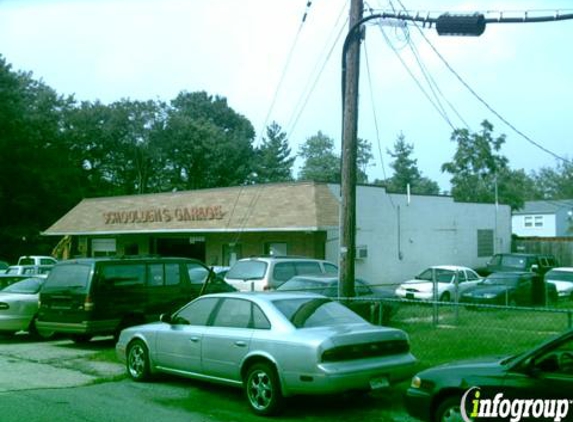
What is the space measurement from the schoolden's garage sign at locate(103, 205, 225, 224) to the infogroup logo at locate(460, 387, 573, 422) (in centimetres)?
2310

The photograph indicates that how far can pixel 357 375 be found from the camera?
25.9 feet

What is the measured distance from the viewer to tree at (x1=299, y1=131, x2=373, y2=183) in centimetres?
8056

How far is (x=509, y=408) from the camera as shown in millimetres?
5996

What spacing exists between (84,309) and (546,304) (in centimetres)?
1333

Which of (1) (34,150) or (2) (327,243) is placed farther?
(1) (34,150)

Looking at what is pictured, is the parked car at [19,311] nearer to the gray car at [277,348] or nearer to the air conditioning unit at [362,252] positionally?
the gray car at [277,348]

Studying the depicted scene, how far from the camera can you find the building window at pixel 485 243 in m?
34.5

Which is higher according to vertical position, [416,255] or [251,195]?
[251,195]

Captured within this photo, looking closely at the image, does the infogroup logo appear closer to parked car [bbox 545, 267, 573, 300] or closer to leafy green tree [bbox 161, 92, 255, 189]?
parked car [bbox 545, 267, 573, 300]

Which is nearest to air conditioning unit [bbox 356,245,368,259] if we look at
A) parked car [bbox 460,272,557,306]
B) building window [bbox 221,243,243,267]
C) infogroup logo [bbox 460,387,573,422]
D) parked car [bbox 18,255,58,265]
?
building window [bbox 221,243,243,267]

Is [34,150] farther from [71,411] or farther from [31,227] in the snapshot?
[71,411]

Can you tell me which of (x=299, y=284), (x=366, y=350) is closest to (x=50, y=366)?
(x=299, y=284)

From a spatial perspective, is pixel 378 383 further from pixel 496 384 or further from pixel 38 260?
pixel 38 260

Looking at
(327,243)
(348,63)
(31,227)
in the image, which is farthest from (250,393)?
(31,227)
